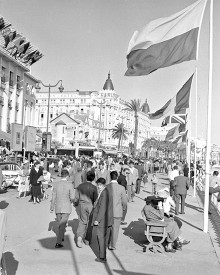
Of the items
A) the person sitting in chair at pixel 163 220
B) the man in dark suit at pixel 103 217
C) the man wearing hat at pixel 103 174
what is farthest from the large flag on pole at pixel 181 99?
the man in dark suit at pixel 103 217

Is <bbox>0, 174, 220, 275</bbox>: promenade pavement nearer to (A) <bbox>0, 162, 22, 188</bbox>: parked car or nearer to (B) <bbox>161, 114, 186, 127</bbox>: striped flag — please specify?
(A) <bbox>0, 162, 22, 188</bbox>: parked car

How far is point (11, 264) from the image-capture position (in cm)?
702

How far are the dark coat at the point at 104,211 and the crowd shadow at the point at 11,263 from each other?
168 centimetres

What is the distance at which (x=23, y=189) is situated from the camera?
1786cm

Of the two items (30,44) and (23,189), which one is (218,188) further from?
(30,44)

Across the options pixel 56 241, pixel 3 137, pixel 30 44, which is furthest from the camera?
pixel 30 44

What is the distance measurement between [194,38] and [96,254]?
5802 millimetres

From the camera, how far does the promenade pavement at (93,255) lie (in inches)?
273

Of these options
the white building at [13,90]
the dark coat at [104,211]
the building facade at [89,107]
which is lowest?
the dark coat at [104,211]

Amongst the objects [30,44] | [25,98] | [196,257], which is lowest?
[196,257]

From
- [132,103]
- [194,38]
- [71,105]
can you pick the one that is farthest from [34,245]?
[71,105]

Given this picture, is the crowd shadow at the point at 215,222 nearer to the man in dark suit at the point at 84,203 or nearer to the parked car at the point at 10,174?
the man in dark suit at the point at 84,203

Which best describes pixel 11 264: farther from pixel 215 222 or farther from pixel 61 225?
pixel 215 222

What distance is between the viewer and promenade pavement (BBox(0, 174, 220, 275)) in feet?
22.7
